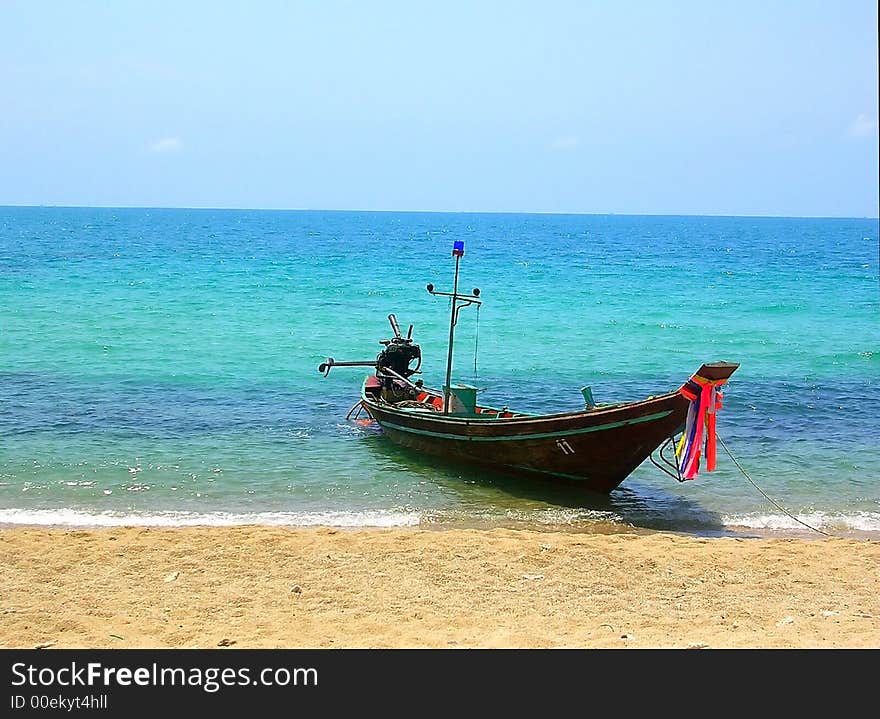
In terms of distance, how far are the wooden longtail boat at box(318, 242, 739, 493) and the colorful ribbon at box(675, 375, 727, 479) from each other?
0.04 feet

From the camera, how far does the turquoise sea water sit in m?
14.2

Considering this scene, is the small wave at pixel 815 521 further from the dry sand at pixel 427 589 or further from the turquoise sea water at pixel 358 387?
the dry sand at pixel 427 589

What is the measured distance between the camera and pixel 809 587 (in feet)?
33.2

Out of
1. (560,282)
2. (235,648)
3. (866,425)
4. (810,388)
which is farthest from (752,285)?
(235,648)

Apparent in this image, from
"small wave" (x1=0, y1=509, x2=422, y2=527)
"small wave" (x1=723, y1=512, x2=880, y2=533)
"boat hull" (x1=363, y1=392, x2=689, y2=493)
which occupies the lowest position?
"small wave" (x1=0, y1=509, x2=422, y2=527)

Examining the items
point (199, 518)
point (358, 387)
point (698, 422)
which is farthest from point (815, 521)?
point (358, 387)

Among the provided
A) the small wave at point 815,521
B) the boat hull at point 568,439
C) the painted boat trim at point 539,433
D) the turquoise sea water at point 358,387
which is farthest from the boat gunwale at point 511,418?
the small wave at point 815,521

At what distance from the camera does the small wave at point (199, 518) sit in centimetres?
1307

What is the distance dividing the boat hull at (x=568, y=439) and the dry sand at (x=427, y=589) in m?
1.65

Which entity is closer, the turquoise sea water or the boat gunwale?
the boat gunwale

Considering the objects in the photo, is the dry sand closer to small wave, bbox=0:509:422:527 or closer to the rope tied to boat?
small wave, bbox=0:509:422:527

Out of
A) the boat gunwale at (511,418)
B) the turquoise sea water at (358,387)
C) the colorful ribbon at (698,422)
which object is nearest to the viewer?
the colorful ribbon at (698,422)

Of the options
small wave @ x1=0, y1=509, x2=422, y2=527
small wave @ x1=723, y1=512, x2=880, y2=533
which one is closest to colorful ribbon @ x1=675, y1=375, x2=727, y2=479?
small wave @ x1=723, y1=512, x2=880, y2=533

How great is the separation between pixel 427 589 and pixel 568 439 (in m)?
4.99
